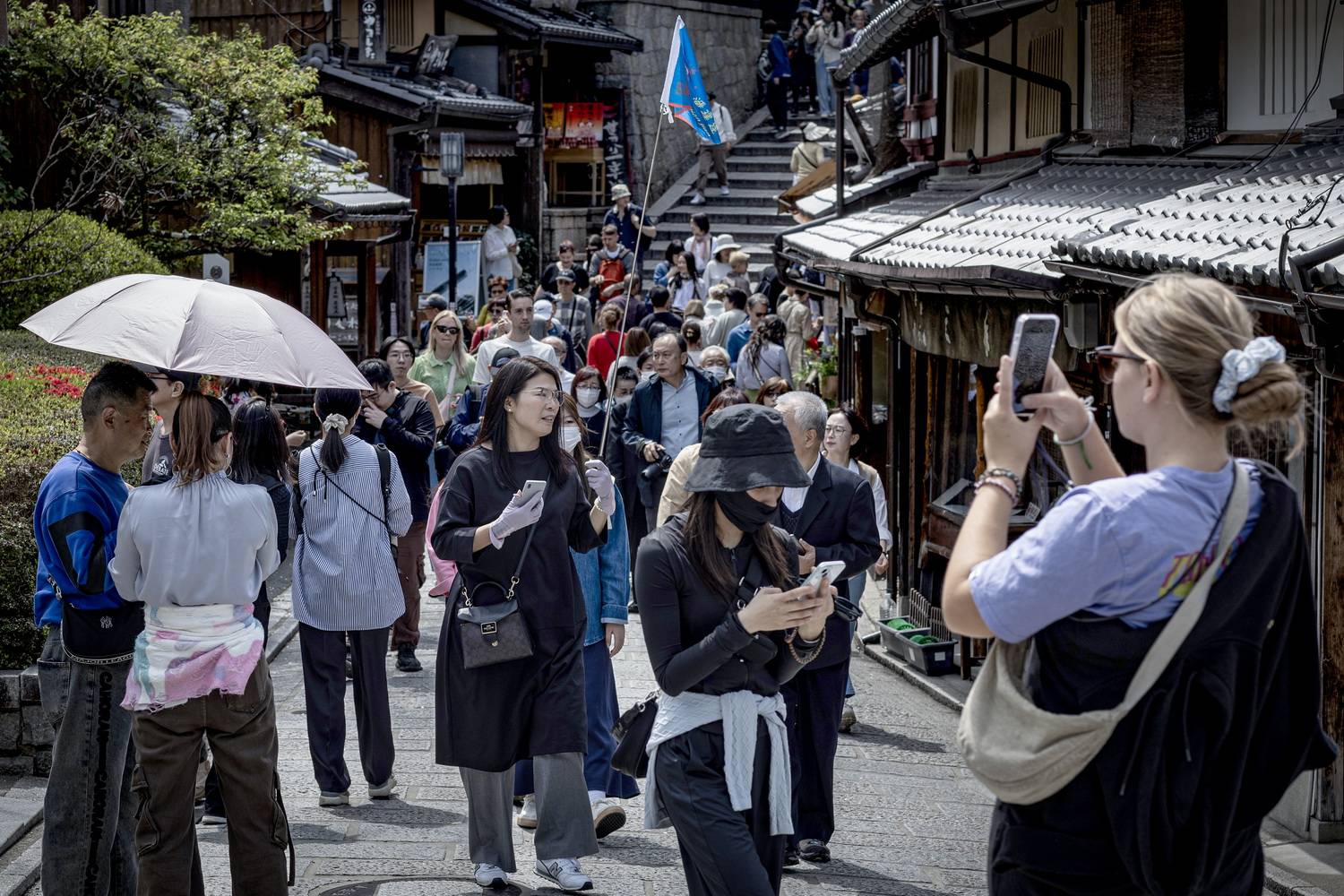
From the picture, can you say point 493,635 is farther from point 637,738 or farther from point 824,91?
point 824,91

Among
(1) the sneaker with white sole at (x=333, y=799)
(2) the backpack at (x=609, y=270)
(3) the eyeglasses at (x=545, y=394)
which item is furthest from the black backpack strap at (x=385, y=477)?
(2) the backpack at (x=609, y=270)

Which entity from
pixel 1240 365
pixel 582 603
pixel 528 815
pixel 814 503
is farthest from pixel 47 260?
pixel 1240 365

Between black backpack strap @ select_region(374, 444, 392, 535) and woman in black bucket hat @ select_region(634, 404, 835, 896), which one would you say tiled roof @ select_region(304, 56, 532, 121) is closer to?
black backpack strap @ select_region(374, 444, 392, 535)

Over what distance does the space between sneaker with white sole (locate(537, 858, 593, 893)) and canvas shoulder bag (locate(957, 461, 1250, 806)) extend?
11.2 feet

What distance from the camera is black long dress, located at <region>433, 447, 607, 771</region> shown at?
6.46m

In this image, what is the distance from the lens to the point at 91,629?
5.71 metres

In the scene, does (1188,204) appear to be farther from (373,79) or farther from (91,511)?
(373,79)

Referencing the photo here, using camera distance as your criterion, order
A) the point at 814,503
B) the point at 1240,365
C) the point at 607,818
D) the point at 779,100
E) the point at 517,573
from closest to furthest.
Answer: the point at 1240,365 < the point at 517,573 < the point at 814,503 < the point at 607,818 < the point at 779,100

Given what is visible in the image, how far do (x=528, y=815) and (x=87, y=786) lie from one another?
2.47 metres

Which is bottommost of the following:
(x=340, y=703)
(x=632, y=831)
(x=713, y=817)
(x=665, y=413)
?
(x=632, y=831)

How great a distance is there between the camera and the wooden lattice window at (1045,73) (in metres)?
12.5

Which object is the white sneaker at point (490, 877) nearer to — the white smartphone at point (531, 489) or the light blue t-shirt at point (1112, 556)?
the white smartphone at point (531, 489)

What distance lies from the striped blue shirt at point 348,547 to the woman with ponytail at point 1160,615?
5059 millimetres

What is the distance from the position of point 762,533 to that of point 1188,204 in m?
4.51
